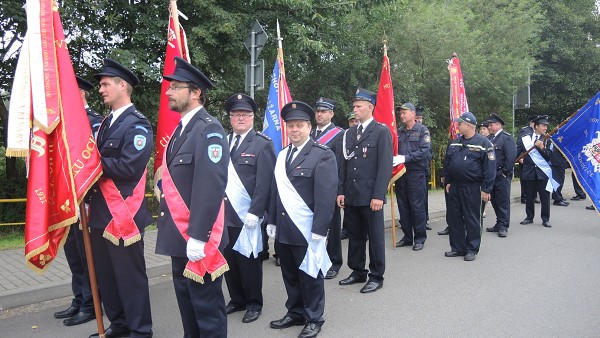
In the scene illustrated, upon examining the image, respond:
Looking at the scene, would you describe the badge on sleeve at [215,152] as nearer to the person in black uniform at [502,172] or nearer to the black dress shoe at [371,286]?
the black dress shoe at [371,286]

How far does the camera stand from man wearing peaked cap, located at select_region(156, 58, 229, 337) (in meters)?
3.12

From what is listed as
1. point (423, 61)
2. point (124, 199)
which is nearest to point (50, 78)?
point (124, 199)

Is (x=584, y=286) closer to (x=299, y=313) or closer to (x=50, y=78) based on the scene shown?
(x=299, y=313)

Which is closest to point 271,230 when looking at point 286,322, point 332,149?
point 286,322

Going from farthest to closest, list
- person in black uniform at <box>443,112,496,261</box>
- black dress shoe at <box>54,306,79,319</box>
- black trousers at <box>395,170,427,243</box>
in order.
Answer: black trousers at <box>395,170,427,243</box> < person in black uniform at <box>443,112,496,261</box> < black dress shoe at <box>54,306,79,319</box>

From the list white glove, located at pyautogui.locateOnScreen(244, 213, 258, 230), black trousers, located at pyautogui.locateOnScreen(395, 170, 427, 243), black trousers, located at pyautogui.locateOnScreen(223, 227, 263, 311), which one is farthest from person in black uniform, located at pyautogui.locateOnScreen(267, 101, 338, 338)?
black trousers, located at pyautogui.locateOnScreen(395, 170, 427, 243)

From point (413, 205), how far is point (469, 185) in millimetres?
1008

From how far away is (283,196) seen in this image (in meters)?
4.30

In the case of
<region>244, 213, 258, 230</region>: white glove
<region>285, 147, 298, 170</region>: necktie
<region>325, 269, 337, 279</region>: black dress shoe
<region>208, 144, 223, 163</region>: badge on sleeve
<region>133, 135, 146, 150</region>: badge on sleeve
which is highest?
<region>133, 135, 146, 150</region>: badge on sleeve

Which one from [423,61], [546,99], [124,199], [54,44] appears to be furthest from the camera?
[546,99]

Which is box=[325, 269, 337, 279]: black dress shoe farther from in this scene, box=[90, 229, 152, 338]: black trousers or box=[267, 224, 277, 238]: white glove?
box=[90, 229, 152, 338]: black trousers

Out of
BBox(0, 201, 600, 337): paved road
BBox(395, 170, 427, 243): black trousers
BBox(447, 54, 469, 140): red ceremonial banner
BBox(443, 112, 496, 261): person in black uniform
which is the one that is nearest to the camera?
BBox(0, 201, 600, 337): paved road

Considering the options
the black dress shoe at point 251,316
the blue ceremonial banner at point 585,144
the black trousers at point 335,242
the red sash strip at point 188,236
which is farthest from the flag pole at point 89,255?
the blue ceremonial banner at point 585,144

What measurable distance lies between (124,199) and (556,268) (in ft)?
17.2
